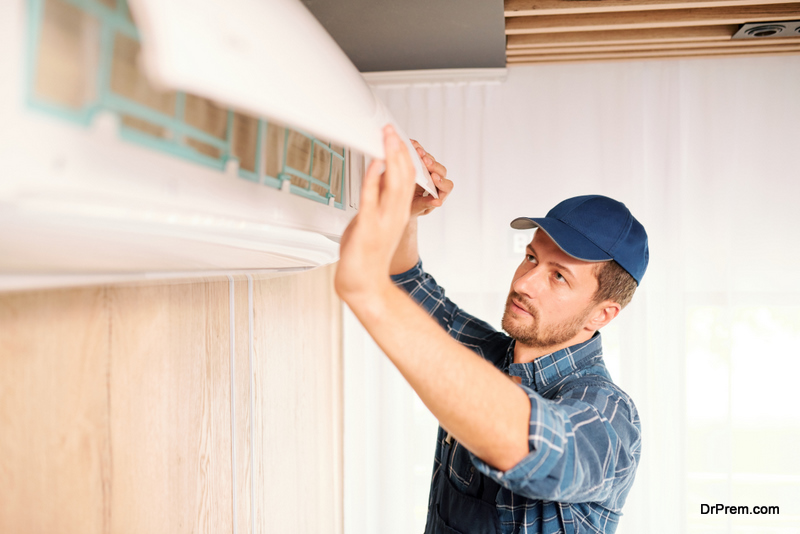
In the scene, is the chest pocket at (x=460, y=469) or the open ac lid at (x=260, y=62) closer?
the open ac lid at (x=260, y=62)

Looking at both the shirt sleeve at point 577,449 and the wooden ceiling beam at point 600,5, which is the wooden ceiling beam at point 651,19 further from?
the shirt sleeve at point 577,449

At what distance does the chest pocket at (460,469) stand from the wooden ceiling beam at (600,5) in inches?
60.6

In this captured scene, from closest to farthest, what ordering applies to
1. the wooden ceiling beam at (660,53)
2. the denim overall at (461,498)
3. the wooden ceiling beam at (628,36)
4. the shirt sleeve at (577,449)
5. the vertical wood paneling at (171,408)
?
1. the shirt sleeve at (577,449)
2. the vertical wood paneling at (171,408)
3. the denim overall at (461,498)
4. the wooden ceiling beam at (628,36)
5. the wooden ceiling beam at (660,53)

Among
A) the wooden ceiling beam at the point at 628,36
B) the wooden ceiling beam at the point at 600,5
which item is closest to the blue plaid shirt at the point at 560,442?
the wooden ceiling beam at the point at 600,5

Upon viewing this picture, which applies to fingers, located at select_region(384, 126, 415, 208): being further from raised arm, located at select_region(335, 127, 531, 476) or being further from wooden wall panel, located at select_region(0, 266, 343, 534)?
wooden wall panel, located at select_region(0, 266, 343, 534)

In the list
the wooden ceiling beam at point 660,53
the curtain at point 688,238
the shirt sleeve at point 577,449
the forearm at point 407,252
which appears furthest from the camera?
the curtain at point 688,238

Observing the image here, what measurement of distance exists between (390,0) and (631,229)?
1.11 meters

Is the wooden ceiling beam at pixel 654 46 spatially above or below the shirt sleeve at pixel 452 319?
above

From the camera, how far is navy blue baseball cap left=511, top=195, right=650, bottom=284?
1264 millimetres

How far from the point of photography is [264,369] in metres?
1.59

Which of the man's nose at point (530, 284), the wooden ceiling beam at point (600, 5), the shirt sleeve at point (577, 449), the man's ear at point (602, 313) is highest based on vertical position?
the wooden ceiling beam at point (600, 5)

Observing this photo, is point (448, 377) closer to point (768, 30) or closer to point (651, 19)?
point (651, 19)

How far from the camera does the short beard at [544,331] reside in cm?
131

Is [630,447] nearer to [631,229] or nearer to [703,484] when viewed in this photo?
[631,229]
